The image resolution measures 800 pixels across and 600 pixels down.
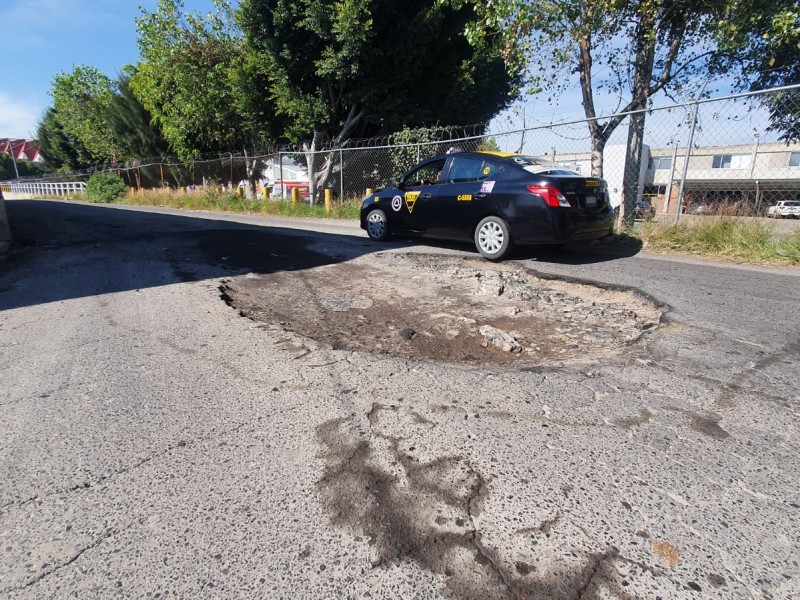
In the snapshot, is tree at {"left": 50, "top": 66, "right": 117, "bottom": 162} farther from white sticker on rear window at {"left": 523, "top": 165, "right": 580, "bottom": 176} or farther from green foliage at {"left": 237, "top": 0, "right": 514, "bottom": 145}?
white sticker on rear window at {"left": 523, "top": 165, "right": 580, "bottom": 176}

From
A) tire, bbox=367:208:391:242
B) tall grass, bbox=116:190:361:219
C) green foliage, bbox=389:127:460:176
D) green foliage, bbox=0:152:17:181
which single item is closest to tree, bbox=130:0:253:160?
tall grass, bbox=116:190:361:219

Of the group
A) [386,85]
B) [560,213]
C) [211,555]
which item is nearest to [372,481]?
[211,555]

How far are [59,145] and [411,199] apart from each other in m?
57.9

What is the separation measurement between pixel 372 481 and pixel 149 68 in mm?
25187

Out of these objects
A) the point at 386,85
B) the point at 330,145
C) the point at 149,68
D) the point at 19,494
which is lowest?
the point at 19,494

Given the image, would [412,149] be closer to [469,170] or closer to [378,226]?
[378,226]

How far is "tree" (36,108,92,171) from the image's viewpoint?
153 ft

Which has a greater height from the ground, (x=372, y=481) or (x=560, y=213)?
(x=560, y=213)

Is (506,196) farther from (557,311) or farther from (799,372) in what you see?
(799,372)

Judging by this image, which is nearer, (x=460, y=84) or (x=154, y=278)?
(x=154, y=278)

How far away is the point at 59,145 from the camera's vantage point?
4962cm

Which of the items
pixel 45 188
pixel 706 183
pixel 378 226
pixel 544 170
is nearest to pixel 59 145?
pixel 45 188

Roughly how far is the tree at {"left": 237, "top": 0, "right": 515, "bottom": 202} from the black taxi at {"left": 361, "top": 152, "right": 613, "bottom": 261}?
27.4 feet

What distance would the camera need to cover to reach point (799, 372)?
3.03 m
